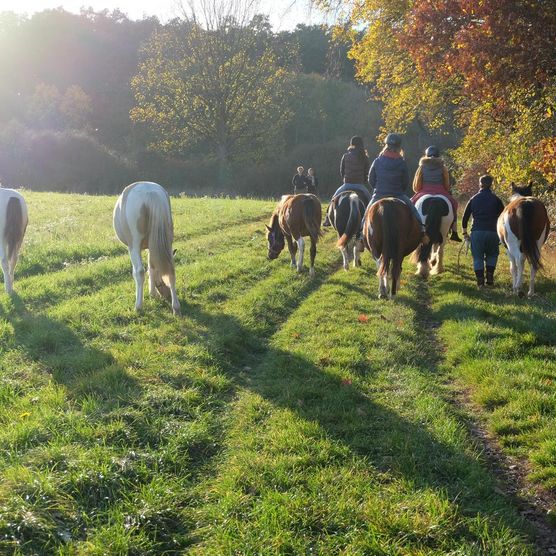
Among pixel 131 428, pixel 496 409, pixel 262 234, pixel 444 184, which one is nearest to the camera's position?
pixel 131 428

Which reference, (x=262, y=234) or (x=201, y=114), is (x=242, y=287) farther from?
(x=201, y=114)

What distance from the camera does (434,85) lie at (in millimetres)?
17141

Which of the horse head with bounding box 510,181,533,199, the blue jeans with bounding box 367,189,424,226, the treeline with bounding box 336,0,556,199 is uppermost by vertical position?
the treeline with bounding box 336,0,556,199

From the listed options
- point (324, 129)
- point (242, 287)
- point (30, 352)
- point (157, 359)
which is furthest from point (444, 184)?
point (324, 129)

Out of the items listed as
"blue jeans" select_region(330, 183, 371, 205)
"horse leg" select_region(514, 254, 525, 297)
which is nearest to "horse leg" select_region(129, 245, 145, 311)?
"blue jeans" select_region(330, 183, 371, 205)

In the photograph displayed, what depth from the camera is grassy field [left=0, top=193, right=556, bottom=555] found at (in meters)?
3.59

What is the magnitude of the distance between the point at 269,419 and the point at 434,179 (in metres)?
7.89

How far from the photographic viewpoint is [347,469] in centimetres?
425

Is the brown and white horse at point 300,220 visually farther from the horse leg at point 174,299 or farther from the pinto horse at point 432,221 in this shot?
the horse leg at point 174,299

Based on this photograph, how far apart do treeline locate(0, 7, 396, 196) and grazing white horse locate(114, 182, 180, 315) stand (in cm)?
2736

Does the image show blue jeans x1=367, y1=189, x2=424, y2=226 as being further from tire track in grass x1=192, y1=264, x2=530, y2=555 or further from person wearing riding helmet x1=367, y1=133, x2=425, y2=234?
tire track in grass x1=192, y1=264, x2=530, y2=555

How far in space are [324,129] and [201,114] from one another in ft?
43.9

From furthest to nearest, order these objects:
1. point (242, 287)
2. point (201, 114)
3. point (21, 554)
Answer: point (201, 114) → point (242, 287) → point (21, 554)

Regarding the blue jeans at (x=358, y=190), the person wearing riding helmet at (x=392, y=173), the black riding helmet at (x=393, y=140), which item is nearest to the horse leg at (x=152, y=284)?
the person wearing riding helmet at (x=392, y=173)
